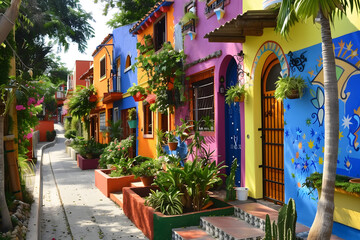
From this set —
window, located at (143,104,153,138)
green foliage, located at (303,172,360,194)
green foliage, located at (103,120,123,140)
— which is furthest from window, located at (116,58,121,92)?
green foliage, located at (303,172,360,194)

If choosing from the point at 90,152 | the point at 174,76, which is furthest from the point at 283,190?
the point at 90,152

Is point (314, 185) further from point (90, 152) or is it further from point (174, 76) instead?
point (90, 152)

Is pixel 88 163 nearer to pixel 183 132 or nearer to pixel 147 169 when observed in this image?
pixel 147 169

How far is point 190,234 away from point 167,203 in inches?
33.2

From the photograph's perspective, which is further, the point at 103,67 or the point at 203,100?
the point at 103,67

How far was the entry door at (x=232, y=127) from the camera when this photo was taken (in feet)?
23.0

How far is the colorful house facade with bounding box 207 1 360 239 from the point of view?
414 centimetres

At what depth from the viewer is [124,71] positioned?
46.3ft

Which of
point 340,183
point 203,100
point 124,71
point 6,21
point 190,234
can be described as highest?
point 124,71

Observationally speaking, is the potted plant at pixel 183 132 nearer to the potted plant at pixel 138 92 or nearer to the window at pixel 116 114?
the potted plant at pixel 138 92

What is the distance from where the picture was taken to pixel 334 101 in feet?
10.5

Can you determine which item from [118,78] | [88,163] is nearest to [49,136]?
[88,163]

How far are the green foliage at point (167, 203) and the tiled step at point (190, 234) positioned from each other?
359 millimetres

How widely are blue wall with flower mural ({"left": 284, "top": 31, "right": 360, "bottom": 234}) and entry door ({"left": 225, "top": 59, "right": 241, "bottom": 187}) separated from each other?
172cm
